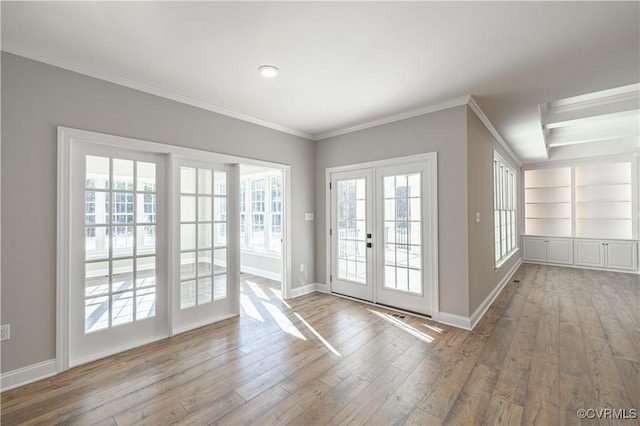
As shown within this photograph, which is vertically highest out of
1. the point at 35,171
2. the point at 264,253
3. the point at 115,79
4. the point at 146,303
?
the point at 115,79

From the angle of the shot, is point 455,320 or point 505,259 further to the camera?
point 505,259

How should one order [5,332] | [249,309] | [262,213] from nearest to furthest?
1. [5,332]
2. [249,309]
3. [262,213]

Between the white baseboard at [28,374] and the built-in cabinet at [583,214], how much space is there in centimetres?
952

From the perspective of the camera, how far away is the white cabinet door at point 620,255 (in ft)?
20.4

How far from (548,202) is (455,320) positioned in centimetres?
618

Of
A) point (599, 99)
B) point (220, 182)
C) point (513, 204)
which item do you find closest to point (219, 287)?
point (220, 182)

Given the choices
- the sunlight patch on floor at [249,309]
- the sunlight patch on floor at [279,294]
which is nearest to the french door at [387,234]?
the sunlight patch on floor at [279,294]

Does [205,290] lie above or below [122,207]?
below

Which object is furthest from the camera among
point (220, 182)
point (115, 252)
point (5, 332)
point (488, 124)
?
point (488, 124)

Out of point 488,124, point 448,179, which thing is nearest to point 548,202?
point 488,124

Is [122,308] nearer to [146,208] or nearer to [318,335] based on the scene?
A: [146,208]

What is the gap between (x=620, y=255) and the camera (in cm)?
634

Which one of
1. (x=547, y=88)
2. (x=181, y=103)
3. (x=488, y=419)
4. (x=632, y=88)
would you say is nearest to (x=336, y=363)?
(x=488, y=419)

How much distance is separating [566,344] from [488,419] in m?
1.80
